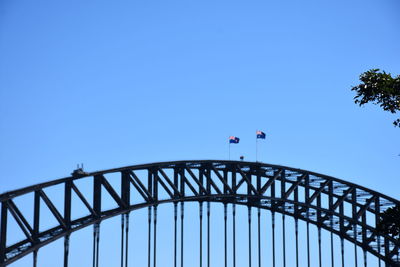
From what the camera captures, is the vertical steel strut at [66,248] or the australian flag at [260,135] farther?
the australian flag at [260,135]

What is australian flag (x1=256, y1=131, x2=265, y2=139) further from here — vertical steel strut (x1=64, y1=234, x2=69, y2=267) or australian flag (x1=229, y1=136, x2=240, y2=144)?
vertical steel strut (x1=64, y1=234, x2=69, y2=267)

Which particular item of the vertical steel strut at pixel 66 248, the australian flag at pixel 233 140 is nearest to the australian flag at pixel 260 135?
the australian flag at pixel 233 140

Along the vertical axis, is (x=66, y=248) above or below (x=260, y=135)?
below

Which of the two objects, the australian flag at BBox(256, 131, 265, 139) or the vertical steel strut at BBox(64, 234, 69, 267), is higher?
the australian flag at BBox(256, 131, 265, 139)

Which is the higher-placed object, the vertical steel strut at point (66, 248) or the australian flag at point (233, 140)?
the australian flag at point (233, 140)

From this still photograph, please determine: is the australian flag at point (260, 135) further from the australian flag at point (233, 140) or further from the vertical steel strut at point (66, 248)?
the vertical steel strut at point (66, 248)

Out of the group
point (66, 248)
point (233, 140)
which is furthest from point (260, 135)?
point (66, 248)

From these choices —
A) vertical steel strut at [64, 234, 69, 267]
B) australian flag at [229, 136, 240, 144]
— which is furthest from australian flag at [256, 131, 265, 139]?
vertical steel strut at [64, 234, 69, 267]

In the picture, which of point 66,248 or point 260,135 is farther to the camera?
point 260,135

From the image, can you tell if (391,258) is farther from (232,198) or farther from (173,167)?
(173,167)

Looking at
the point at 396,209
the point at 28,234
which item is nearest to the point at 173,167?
the point at 28,234

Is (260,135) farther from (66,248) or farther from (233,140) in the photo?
(66,248)
